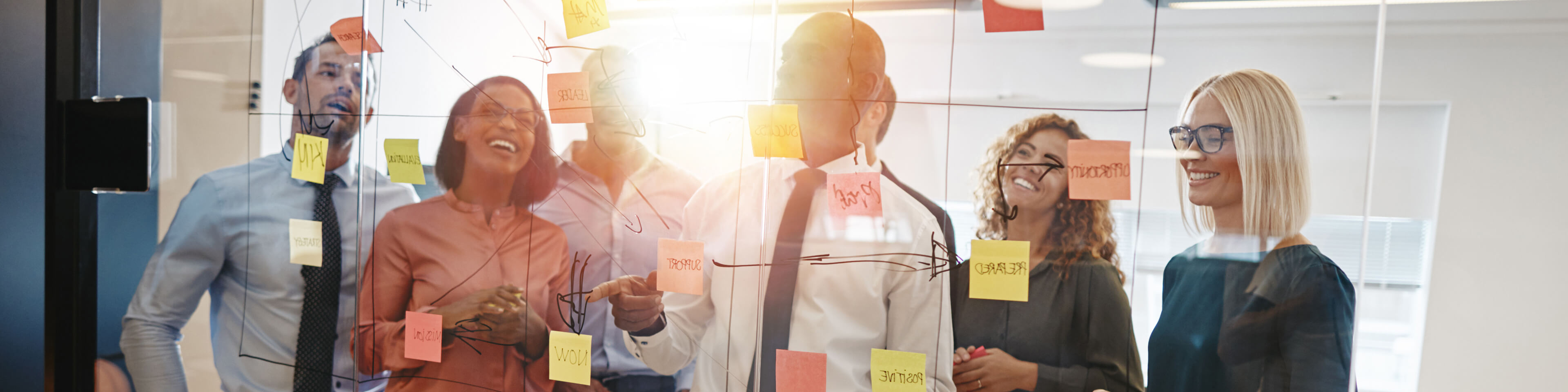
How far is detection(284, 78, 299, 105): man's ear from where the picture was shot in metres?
1.51

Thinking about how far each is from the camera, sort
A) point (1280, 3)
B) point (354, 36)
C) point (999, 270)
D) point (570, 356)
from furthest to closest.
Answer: point (354, 36) → point (570, 356) → point (999, 270) → point (1280, 3)

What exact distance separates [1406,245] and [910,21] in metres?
0.75

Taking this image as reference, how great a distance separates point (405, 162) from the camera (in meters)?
1.41

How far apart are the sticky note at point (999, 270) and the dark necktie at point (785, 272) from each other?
0.90 feet

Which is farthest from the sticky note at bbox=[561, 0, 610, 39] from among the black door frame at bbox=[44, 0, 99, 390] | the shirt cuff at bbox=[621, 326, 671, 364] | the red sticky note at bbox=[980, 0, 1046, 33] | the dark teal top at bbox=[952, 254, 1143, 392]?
the black door frame at bbox=[44, 0, 99, 390]

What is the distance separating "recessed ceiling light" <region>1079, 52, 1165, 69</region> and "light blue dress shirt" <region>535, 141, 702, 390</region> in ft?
2.14

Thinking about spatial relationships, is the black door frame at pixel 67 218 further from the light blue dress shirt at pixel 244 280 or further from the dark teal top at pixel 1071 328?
the dark teal top at pixel 1071 328

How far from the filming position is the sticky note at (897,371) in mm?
1154

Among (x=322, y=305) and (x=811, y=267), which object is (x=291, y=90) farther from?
(x=811, y=267)

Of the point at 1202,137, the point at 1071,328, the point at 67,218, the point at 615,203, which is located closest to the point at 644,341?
the point at 615,203

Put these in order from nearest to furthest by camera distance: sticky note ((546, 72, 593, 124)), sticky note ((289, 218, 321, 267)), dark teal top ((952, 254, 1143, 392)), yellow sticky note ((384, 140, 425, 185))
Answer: dark teal top ((952, 254, 1143, 392)) < sticky note ((546, 72, 593, 124)) < yellow sticky note ((384, 140, 425, 185)) < sticky note ((289, 218, 321, 267))

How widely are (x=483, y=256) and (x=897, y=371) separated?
81 cm

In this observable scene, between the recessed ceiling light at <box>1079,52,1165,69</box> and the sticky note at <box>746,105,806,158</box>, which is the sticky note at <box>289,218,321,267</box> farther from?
the recessed ceiling light at <box>1079,52,1165,69</box>

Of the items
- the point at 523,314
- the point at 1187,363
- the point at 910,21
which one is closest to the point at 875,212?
the point at 910,21
